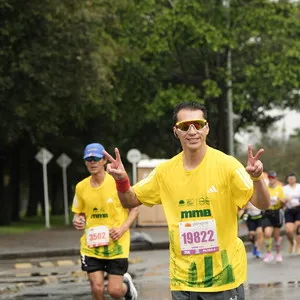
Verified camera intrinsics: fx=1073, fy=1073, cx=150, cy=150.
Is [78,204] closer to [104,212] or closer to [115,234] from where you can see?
[104,212]

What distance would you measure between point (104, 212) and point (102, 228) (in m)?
0.21

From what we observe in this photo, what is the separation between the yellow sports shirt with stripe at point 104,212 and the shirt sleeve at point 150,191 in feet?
11.7

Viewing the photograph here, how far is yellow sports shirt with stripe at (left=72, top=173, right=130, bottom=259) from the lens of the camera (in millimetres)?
11086

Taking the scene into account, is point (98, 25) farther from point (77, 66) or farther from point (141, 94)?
point (141, 94)

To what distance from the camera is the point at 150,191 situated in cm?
748

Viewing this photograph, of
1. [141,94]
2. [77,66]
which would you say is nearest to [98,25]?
[77,66]

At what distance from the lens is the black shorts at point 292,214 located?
22.4 m

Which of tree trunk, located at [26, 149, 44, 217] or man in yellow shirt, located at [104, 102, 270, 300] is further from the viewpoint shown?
tree trunk, located at [26, 149, 44, 217]

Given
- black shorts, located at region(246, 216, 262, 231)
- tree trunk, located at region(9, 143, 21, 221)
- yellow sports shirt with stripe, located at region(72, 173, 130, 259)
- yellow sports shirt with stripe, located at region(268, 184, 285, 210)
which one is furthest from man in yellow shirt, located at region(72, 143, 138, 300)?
tree trunk, located at region(9, 143, 21, 221)

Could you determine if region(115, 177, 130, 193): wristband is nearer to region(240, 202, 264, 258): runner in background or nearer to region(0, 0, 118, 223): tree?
region(240, 202, 264, 258): runner in background

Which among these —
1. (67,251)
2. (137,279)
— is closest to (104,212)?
(137,279)

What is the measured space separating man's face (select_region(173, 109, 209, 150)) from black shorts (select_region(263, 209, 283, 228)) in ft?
46.5

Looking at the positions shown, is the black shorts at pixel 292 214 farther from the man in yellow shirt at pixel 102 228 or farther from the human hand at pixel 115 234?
the human hand at pixel 115 234

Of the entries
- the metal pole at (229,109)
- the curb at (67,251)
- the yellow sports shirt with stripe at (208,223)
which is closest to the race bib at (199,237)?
the yellow sports shirt with stripe at (208,223)
